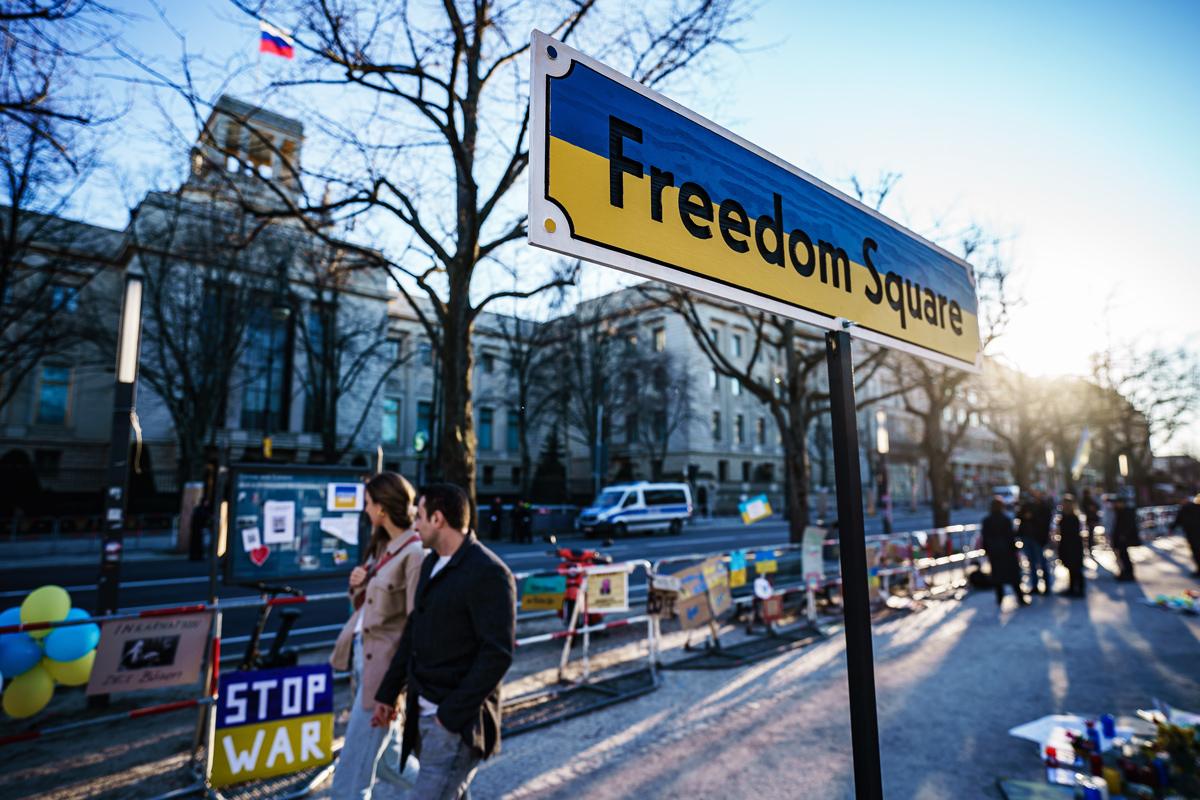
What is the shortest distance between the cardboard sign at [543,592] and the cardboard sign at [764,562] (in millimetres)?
3143

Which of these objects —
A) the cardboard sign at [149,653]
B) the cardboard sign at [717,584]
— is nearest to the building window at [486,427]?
Answer: the cardboard sign at [717,584]

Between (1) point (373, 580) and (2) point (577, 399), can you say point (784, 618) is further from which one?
(2) point (577, 399)

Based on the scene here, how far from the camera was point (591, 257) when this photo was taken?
1.19 metres

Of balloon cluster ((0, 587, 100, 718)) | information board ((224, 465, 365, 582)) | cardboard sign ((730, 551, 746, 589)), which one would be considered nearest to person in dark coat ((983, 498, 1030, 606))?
cardboard sign ((730, 551, 746, 589))

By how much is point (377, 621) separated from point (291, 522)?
4.03 meters

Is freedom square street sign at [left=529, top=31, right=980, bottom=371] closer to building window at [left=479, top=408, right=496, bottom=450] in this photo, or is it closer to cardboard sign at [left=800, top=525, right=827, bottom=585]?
cardboard sign at [left=800, top=525, right=827, bottom=585]

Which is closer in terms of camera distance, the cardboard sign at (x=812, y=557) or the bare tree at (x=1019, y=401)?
the cardboard sign at (x=812, y=557)

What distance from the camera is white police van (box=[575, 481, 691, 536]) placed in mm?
26016

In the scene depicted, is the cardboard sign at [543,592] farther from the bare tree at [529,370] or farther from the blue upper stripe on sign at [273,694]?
the bare tree at [529,370]

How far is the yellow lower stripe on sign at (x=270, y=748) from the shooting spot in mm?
4188

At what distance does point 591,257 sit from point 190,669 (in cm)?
484

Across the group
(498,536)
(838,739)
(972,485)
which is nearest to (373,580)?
(838,739)

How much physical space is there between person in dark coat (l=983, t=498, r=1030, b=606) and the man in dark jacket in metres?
10.5

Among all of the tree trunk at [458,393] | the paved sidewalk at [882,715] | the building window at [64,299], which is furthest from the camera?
the building window at [64,299]
